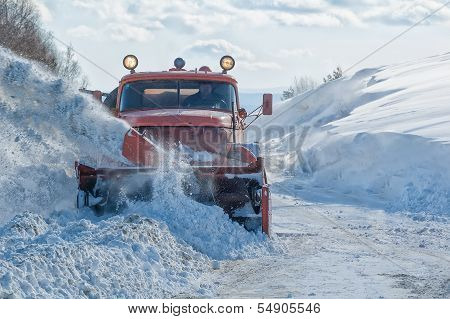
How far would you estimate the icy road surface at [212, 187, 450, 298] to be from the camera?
646cm

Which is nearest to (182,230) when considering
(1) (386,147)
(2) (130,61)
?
(2) (130,61)

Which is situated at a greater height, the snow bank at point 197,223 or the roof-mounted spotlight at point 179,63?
the roof-mounted spotlight at point 179,63

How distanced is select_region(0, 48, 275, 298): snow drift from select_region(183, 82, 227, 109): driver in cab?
1.21 meters

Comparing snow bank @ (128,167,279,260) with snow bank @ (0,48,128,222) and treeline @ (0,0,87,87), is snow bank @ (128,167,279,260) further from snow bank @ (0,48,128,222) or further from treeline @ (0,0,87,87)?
treeline @ (0,0,87,87)

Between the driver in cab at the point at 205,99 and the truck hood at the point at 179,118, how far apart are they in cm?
30

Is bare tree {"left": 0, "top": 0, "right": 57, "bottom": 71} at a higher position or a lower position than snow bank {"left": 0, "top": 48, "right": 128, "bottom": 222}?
higher

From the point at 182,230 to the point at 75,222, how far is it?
3.23 ft

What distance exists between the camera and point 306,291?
6.38 meters

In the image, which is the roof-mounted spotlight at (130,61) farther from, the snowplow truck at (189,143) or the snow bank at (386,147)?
the snow bank at (386,147)

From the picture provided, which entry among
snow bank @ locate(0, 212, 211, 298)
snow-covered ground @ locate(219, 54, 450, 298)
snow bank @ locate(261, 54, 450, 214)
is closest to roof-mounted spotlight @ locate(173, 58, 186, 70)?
snow-covered ground @ locate(219, 54, 450, 298)

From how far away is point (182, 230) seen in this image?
7984 millimetres

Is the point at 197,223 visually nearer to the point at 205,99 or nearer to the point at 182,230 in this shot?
the point at 182,230

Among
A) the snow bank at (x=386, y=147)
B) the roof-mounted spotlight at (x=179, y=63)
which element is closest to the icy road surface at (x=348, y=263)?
the snow bank at (x=386, y=147)

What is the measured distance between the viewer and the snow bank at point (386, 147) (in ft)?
46.4
